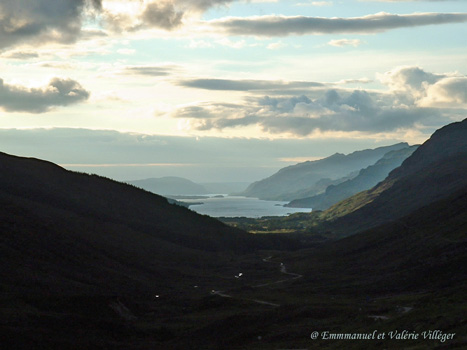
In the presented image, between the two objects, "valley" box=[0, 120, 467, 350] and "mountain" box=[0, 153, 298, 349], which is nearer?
"valley" box=[0, 120, 467, 350]

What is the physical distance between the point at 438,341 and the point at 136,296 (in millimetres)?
94437

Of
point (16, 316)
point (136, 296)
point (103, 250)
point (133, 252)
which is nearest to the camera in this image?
point (16, 316)

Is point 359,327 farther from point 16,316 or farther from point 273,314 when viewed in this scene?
point 16,316

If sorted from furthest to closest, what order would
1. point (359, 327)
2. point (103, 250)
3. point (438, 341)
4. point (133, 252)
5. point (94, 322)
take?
point (133, 252)
point (103, 250)
point (94, 322)
point (359, 327)
point (438, 341)

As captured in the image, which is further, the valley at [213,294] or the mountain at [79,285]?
the mountain at [79,285]

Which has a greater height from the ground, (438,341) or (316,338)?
(438,341)

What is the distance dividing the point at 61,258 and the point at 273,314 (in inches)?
2645

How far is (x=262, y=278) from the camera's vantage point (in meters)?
181

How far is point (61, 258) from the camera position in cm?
15000

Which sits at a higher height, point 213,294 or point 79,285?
point 79,285

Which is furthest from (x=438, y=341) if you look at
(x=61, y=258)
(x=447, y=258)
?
(x=61, y=258)

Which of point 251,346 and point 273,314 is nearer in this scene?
point 251,346

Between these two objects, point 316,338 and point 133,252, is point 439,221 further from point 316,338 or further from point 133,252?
point 316,338

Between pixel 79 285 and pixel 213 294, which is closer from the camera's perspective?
pixel 79 285
